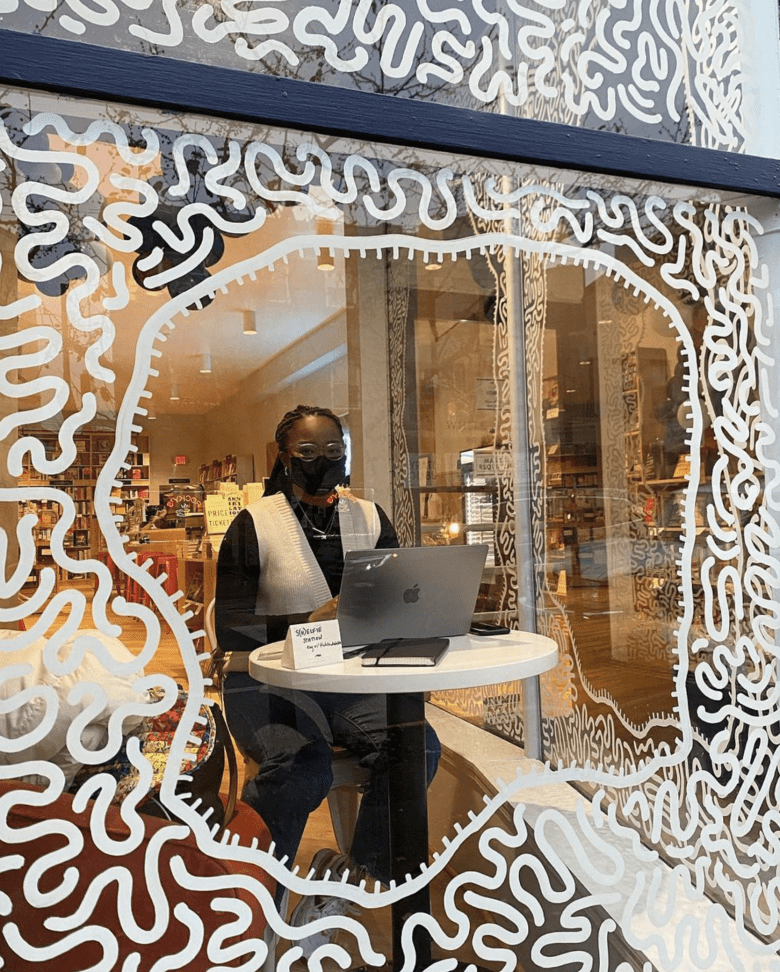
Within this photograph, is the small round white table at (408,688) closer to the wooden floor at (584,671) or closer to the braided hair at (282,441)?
the wooden floor at (584,671)

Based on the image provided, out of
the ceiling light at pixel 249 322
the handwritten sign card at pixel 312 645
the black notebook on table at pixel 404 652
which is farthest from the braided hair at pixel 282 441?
the black notebook on table at pixel 404 652

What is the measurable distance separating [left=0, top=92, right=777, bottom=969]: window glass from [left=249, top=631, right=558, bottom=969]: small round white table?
0.01 meters

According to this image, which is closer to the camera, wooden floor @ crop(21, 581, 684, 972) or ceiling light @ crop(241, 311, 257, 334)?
wooden floor @ crop(21, 581, 684, 972)

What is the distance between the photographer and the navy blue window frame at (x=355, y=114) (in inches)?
53.0

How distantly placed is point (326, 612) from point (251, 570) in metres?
0.18

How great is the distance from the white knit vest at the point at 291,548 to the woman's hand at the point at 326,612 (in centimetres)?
1

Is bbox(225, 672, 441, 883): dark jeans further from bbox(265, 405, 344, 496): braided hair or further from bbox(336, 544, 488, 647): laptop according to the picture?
bbox(265, 405, 344, 496): braided hair

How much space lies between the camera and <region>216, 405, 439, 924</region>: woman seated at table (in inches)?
63.2

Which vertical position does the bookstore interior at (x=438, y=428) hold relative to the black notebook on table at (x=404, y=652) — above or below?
above

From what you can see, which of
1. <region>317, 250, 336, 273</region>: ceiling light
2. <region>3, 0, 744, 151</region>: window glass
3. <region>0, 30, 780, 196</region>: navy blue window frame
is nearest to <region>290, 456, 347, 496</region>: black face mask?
<region>317, 250, 336, 273</region>: ceiling light

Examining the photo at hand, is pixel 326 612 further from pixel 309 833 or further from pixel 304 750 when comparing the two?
pixel 309 833

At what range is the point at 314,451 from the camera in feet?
5.63

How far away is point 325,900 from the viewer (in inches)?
59.7

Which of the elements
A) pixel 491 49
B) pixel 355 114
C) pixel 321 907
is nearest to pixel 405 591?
pixel 321 907
